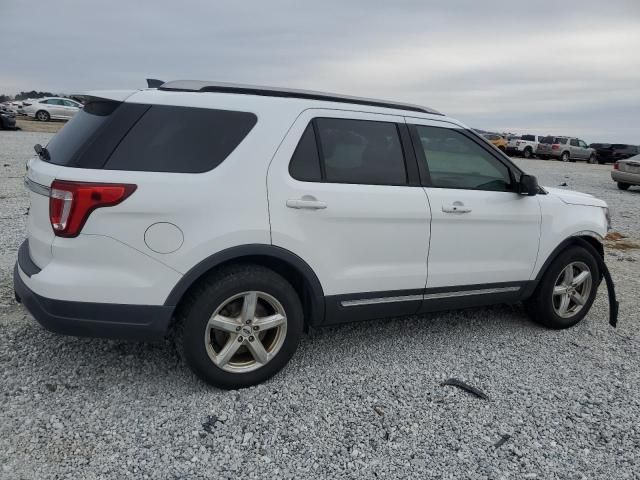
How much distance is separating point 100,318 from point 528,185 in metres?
3.24

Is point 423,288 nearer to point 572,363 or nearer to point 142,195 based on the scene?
point 572,363

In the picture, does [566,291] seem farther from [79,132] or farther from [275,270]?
[79,132]

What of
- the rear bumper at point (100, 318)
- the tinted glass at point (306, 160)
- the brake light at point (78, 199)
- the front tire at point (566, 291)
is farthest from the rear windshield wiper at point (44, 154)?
the front tire at point (566, 291)

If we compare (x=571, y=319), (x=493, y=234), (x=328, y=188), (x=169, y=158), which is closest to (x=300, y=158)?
(x=328, y=188)

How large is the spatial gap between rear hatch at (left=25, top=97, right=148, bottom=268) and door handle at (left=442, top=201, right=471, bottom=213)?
214cm

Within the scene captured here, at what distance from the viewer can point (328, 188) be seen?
3.33 metres

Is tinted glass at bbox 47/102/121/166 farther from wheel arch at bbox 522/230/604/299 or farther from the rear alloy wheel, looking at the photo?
the rear alloy wheel

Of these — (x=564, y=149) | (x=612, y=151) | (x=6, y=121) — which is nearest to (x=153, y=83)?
(x=6, y=121)

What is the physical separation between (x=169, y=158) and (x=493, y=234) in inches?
98.6

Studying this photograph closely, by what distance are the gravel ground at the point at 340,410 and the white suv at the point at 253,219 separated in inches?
14.4

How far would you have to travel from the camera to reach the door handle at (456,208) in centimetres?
376

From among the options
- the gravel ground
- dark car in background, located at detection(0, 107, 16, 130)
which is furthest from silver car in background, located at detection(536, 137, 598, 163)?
the gravel ground

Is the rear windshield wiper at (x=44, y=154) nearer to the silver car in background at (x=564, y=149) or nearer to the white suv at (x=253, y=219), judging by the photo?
the white suv at (x=253, y=219)

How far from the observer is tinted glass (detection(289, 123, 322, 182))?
3.26m
